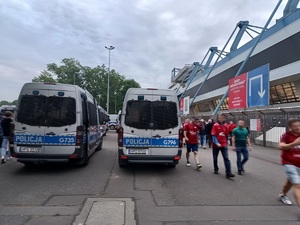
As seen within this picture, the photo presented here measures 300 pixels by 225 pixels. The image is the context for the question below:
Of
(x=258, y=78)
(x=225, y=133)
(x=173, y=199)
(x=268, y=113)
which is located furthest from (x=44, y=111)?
(x=258, y=78)

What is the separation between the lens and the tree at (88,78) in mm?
73375

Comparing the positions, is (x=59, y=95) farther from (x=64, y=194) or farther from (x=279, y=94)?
(x=279, y=94)

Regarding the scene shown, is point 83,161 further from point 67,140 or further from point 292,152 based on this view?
point 292,152

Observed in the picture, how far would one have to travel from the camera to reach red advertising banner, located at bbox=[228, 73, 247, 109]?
21875 mm

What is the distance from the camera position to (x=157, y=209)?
522cm

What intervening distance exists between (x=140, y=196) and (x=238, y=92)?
18.7 metres

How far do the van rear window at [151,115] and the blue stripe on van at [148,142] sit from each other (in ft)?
1.18

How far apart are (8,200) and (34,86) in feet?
12.5

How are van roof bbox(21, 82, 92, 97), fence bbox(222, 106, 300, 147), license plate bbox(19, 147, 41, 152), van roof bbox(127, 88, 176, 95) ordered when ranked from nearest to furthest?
license plate bbox(19, 147, 41, 152)
van roof bbox(21, 82, 92, 97)
van roof bbox(127, 88, 176, 95)
fence bbox(222, 106, 300, 147)

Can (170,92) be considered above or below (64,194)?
above

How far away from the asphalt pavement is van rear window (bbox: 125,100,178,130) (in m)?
1.45

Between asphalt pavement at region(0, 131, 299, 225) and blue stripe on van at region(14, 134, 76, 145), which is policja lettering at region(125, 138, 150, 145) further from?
blue stripe on van at region(14, 134, 76, 145)

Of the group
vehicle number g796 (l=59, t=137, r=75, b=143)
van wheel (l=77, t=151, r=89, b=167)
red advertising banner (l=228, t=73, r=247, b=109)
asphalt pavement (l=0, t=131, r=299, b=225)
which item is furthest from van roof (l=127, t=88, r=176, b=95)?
red advertising banner (l=228, t=73, r=247, b=109)

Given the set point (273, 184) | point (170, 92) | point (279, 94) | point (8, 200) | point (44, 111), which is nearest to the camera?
point (8, 200)
